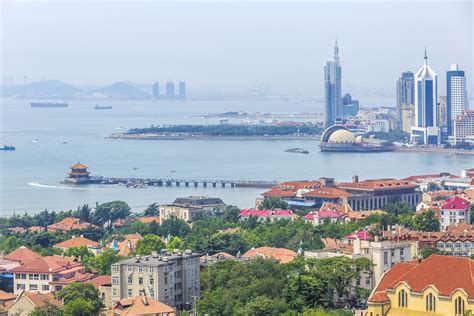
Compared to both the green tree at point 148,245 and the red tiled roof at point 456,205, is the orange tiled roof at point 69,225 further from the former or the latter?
the red tiled roof at point 456,205

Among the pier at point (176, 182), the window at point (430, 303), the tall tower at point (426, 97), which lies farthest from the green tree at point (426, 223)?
the tall tower at point (426, 97)

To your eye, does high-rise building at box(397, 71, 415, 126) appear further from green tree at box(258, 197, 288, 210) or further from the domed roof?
green tree at box(258, 197, 288, 210)

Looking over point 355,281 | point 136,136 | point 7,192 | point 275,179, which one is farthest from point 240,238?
point 136,136

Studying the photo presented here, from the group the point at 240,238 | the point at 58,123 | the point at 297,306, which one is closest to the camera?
the point at 297,306

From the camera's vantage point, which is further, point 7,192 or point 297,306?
point 7,192

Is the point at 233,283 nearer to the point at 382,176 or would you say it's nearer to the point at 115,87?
the point at 382,176

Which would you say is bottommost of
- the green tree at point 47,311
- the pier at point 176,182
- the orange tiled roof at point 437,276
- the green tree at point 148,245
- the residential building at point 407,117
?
the pier at point 176,182
